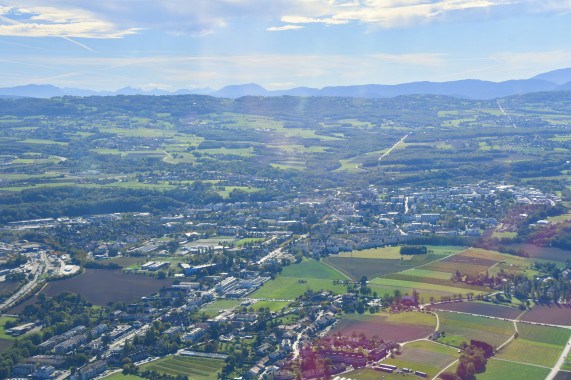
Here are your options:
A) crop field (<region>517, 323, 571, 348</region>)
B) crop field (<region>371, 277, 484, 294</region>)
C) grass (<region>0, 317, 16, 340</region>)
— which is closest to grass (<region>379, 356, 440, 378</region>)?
crop field (<region>517, 323, 571, 348</region>)

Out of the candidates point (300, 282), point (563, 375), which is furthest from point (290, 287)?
point (563, 375)

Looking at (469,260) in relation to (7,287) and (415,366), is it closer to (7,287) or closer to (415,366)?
(415,366)

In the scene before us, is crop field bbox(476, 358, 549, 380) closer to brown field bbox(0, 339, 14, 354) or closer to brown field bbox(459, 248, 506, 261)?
brown field bbox(459, 248, 506, 261)

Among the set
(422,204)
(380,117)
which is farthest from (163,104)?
(422,204)

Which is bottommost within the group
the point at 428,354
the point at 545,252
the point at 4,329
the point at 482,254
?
the point at 4,329

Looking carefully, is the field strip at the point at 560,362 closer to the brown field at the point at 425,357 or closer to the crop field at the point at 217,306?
the brown field at the point at 425,357
